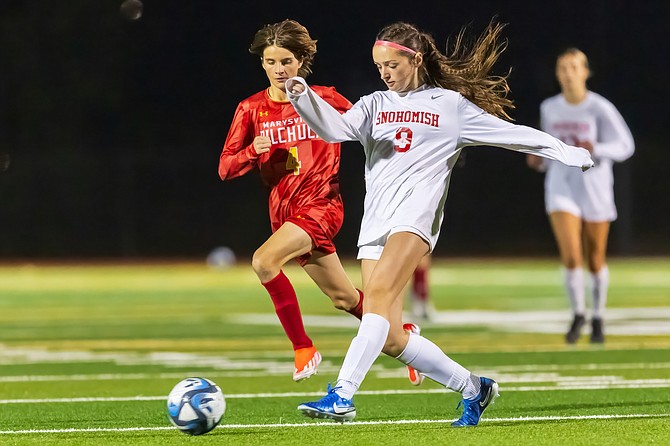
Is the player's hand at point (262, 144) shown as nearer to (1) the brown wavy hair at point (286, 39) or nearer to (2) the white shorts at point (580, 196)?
(1) the brown wavy hair at point (286, 39)

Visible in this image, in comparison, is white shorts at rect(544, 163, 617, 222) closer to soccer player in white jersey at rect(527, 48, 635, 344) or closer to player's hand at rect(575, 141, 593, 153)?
soccer player in white jersey at rect(527, 48, 635, 344)

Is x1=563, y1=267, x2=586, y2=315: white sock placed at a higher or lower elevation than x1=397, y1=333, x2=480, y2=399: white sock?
higher

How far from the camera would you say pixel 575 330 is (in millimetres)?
13641

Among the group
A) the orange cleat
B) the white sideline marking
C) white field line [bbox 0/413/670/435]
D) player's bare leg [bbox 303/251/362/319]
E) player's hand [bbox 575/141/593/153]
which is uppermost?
player's hand [bbox 575/141/593/153]

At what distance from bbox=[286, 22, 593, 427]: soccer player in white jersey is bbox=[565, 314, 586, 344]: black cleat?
603 cm

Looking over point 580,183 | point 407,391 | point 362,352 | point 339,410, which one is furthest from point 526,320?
point 339,410

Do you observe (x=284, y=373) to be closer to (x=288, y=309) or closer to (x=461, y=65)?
(x=288, y=309)

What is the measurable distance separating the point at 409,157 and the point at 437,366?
1.10 meters

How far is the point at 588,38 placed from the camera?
41094 millimetres

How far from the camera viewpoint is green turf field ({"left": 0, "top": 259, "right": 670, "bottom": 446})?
7575 mm

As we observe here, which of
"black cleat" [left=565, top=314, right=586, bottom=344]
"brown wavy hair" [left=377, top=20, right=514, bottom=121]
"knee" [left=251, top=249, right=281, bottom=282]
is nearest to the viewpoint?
"brown wavy hair" [left=377, top=20, right=514, bottom=121]

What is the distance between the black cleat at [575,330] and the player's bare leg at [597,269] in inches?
6.1

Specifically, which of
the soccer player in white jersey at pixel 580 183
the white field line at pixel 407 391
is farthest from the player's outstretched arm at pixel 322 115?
the soccer player in white jersey at pixel 580 183

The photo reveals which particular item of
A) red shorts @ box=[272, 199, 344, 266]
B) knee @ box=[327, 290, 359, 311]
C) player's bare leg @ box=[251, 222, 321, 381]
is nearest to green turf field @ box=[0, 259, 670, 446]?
player's bare leg @ box=[251, 222, 321, 381]
